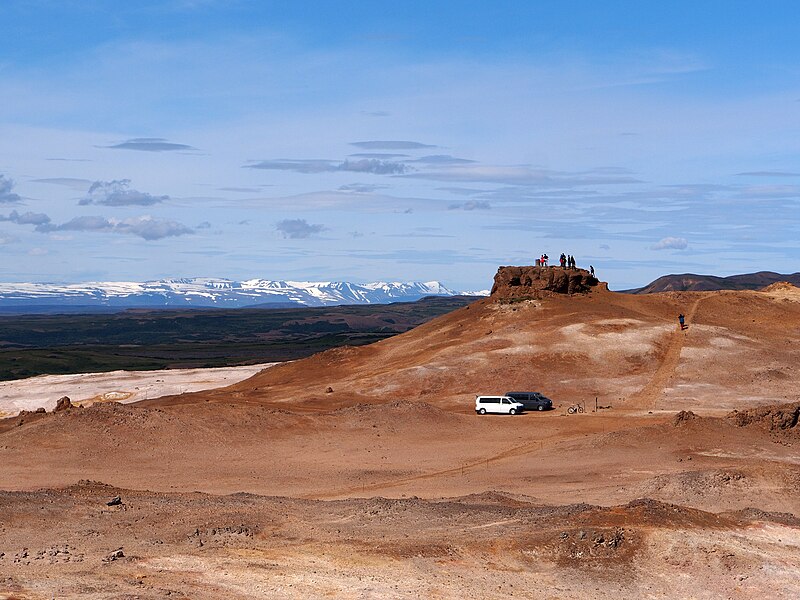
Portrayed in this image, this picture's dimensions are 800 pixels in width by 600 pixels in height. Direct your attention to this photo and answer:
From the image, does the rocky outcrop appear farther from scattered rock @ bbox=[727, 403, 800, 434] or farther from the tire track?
scattered rock @ bbox=[727, 403, 800, 434]

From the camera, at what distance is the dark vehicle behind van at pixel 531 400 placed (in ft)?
188

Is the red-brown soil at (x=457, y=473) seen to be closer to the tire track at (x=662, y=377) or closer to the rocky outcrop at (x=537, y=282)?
the tire track at (x=662, y=377)

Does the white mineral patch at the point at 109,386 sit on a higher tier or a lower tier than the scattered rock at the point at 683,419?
lower

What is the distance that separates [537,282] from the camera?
86438mm

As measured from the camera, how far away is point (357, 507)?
28.9 meters

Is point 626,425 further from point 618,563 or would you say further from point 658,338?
point 618,563

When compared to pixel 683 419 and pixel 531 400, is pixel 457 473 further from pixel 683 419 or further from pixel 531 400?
pixel 531 400

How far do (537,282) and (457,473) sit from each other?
48.0 m

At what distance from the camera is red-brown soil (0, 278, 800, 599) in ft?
71.5

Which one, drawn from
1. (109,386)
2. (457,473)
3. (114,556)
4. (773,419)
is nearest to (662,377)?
(773,419)

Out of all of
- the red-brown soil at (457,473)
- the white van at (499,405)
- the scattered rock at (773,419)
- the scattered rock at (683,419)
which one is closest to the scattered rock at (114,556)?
the red-brown soil at (457,473)

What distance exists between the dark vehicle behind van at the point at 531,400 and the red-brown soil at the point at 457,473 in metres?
2.34

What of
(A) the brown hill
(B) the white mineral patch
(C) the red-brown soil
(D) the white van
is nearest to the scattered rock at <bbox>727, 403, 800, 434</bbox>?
(C) the red-brown soil

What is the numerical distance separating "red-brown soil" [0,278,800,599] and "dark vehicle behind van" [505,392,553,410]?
234 centimetres
